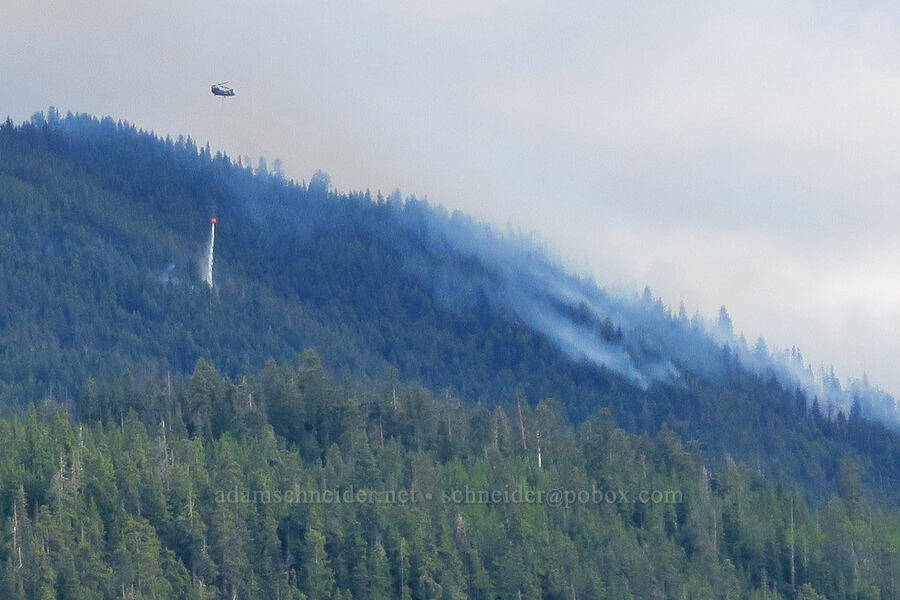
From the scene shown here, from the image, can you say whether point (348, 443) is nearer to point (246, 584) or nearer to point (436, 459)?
point (436, 459)

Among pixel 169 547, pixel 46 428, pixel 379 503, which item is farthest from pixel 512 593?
pixel 46 428

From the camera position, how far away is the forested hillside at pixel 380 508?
13625 centimetres

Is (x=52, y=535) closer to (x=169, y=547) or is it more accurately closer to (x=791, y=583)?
(x=169, y=547)

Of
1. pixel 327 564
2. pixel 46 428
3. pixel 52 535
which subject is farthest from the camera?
pixel 46 428

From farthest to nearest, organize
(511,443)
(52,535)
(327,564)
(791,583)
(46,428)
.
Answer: (511,443) < (791,583) < (46,428) < (327,564) < (52,535)

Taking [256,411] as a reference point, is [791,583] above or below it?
below

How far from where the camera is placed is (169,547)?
13800 centimetres

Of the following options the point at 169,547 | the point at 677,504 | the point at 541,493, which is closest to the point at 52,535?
the point at 169,547

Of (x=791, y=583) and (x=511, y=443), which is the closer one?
(x=791, y=583)

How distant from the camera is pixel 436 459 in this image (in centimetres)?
16975

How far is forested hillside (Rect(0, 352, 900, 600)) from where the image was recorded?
5364 inches

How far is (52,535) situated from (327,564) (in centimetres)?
1887

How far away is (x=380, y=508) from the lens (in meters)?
148

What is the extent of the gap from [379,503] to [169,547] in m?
17.1
